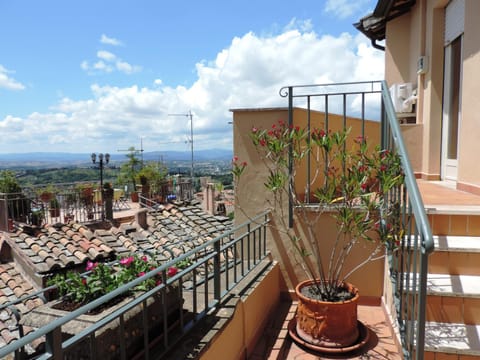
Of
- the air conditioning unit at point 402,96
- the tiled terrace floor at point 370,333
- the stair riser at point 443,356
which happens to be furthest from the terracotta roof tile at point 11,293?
the air conditioning unit at point 402,96

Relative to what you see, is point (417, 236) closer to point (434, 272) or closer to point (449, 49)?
point (434, 272)

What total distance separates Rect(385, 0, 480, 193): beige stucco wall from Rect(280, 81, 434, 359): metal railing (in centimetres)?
105

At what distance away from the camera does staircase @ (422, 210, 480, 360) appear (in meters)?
1.91

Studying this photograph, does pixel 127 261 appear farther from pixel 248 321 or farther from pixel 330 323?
pixel 330 323

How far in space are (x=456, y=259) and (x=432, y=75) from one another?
363cm

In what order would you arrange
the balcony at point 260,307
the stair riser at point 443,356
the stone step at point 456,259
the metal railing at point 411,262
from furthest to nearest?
the stone step at point 456,259 → the stair riser at point 443,356 → the balcony at point 260,307 → the metal railing at point 411,262

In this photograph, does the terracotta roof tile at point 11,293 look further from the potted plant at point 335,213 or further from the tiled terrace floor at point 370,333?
the potted plant at point 335,213

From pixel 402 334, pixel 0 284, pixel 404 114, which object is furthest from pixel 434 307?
pixel 0 284

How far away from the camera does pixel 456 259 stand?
7.65 feet

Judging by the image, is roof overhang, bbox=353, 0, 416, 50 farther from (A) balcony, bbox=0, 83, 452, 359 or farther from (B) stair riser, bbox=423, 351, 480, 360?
(B) stair riser, bbox=423, 351, 480, 360

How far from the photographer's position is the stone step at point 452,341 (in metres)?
1.86

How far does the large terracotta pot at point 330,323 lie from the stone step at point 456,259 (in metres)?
0.68

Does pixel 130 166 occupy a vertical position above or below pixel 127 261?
above

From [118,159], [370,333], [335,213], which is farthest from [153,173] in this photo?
[118,159]
